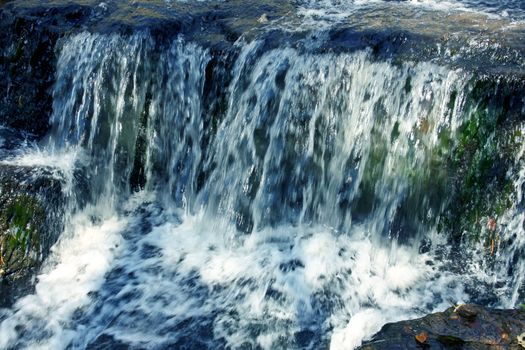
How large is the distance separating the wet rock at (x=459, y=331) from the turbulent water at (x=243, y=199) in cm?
90

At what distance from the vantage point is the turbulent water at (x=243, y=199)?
200 inches

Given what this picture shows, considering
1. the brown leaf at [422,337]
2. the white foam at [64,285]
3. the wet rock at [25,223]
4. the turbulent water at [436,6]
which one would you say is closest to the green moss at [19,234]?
the wet rock at [25,223]

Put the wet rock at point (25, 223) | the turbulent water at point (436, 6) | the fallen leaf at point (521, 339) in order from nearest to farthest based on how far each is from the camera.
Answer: the fallen leaf at point (521, 339) < the wet rock at point (25, 223) < the turbulent water at point (436, 6)

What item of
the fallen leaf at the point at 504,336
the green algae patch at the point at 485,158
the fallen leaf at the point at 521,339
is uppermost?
the green algae patch at the point at 485,158

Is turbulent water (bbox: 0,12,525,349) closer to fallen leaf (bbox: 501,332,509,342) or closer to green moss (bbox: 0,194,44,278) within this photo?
green moss (bbox: 0,194,44,278)

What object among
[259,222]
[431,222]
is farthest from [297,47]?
[431,222]

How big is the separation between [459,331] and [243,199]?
3.06 meters

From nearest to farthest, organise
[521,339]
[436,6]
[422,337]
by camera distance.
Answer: [521,339] < [422,337] < [436,6]

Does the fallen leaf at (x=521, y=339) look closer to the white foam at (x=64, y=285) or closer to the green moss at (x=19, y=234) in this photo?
the white foam at (x=64, y=285)

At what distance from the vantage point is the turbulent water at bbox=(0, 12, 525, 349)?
509 centimetres

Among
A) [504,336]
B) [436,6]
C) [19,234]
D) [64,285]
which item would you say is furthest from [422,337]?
[436,6]

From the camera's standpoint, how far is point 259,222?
6.21m

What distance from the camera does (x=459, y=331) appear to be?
372 cm

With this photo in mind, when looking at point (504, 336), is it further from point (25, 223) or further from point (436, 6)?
point (436, 6)
